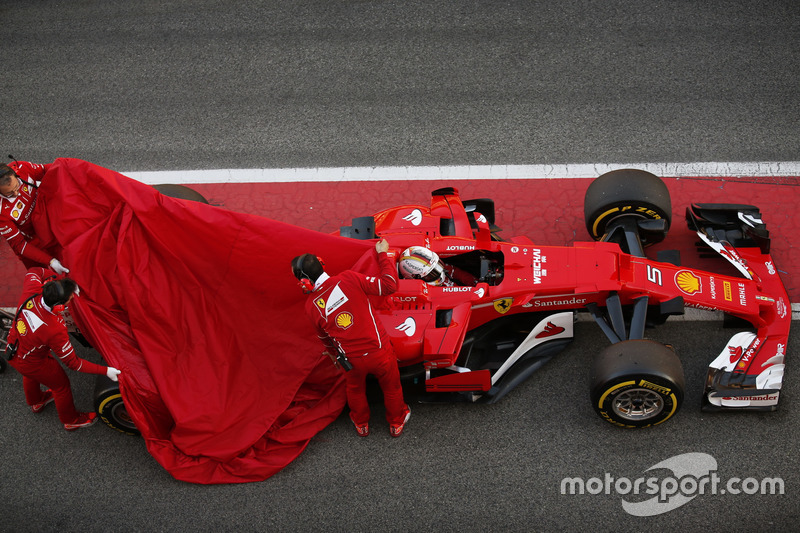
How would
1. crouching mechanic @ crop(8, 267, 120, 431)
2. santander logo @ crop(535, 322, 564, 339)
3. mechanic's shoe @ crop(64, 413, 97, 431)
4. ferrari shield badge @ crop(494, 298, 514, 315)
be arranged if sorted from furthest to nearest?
mechanic's shoe @ crop(64, 413, 97, 431) → santander logo @ crop(535, 322, 564, 339) → ferrari shield badge @ crop(494, 298, 514, 315) → crouching mechanic @ crop(8, 267, 120, 431)

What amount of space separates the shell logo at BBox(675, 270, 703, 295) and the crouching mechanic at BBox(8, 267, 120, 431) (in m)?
4.62

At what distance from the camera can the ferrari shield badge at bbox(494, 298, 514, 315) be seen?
569 cm

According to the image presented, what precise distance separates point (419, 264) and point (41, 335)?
2.96 meters

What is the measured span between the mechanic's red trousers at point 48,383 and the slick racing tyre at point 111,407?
37 cm

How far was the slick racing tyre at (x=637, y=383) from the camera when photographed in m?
5.05

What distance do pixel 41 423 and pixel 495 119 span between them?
18.8 feet

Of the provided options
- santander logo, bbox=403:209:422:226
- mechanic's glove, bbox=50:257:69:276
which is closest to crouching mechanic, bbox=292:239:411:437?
santander logo, bbox=403:209:422:226

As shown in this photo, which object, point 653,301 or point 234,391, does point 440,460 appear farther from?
point 653,301

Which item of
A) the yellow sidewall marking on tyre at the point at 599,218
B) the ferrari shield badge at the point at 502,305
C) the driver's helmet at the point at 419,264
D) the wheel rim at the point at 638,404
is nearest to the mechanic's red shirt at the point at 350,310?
the driver's helmet at the point at 419,264

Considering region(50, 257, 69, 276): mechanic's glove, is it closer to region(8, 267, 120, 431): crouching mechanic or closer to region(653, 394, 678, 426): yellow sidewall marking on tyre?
region(8, 267, 120, 431): crouching mechanic

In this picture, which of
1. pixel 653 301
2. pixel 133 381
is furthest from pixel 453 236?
pixel 133 381

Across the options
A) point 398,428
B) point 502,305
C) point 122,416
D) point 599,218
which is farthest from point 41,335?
point 599,218

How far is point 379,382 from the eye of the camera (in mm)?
5426

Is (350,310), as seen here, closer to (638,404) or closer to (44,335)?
(44,335)
